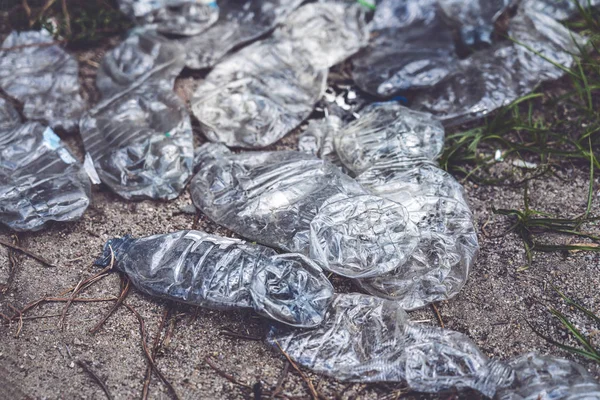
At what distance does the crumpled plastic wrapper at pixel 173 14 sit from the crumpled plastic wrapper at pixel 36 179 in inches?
33.6

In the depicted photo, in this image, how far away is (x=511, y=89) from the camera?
8.77 ft

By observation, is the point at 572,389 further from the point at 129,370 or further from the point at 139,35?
the point at 139,35

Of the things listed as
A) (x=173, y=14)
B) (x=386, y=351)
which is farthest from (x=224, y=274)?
(x=173, y=14)

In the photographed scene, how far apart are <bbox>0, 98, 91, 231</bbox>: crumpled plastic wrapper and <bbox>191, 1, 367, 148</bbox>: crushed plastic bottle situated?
A: 0.59m

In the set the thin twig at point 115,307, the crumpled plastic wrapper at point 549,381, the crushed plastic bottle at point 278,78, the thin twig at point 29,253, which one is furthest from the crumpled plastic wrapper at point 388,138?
the thin twig at point 29,253

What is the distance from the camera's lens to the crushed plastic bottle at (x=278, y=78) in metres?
2.55

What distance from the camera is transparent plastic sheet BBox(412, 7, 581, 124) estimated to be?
102 inches

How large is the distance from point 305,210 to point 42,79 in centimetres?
148

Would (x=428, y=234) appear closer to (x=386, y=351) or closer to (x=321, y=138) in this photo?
(x=386, y=351)

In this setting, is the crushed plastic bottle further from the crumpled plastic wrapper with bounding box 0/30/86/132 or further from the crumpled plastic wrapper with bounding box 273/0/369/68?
the crumpled plastic wrapper with bounding box 0/30/86/132

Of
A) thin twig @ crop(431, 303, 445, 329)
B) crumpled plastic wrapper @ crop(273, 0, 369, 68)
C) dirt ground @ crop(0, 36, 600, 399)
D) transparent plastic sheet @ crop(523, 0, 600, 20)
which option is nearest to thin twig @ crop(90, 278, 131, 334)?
dirt ground @ crop(0, 36, 600, 399)

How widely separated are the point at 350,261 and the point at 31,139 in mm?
1436

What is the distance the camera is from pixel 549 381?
1.67 meters

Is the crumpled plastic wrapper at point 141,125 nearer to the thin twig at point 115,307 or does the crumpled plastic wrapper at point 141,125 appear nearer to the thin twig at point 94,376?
the thin twig at point 115,307
